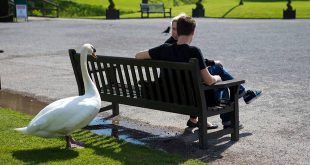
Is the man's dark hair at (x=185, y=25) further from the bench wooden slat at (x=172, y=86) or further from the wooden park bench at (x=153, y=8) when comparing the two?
the wooden park bench at (x=153, y=8)

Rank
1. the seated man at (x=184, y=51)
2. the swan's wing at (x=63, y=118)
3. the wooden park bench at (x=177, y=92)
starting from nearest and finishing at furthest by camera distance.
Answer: the swan's wing at (x=63, y=118)
the wooden park bench at (x=177, y=92)
the seated man at (x=184, y=51)

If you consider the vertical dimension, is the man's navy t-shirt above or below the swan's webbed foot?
above

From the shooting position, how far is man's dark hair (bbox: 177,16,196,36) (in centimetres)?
706

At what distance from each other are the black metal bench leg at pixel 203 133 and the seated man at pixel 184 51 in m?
0.46

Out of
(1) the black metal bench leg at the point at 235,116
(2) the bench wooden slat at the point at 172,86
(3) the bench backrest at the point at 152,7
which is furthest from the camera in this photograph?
(3) the bench backrest at the point at 152,7

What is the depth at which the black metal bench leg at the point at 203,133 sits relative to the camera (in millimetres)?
6859

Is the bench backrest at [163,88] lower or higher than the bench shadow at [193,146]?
higher

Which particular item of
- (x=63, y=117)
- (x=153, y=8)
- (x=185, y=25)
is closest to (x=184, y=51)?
(x=185, y=25)

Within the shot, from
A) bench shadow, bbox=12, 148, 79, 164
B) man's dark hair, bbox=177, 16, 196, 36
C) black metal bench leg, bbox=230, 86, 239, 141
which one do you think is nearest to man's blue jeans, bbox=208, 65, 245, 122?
black metal bench leg, bbox=230, 86, 239, 141

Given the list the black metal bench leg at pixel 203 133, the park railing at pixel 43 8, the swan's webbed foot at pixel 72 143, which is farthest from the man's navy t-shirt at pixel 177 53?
the park railing at pixel 43 8

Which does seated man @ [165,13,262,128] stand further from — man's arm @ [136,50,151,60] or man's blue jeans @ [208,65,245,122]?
man's arm @ [136,50,151,60]

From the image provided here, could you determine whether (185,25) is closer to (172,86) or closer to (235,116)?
(172,86)

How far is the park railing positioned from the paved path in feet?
56.7

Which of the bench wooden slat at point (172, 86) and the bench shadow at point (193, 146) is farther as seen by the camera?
the bench wooden slat at point (172, 86)
